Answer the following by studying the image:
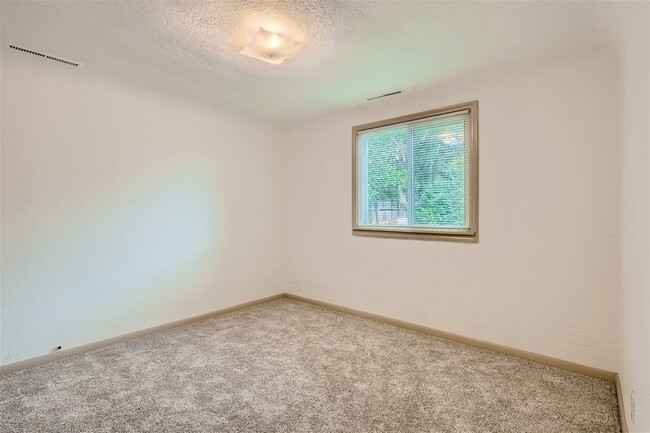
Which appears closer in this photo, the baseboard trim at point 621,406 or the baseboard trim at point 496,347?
the baseboard trim at point 621,406

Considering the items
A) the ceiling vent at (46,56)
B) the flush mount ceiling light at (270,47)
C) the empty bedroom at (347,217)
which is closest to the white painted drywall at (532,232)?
the empty bedroom at (347,217)

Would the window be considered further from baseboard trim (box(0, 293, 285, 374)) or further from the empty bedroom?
baseboard trim (box(0, 293, 285, 374))

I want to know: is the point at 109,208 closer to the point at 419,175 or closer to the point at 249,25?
the point at 249,25

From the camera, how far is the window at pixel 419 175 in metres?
3.01

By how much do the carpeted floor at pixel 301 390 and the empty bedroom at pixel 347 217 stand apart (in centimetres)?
2

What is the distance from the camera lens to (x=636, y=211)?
1517 millimetres

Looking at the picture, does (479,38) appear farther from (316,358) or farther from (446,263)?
(316,358)

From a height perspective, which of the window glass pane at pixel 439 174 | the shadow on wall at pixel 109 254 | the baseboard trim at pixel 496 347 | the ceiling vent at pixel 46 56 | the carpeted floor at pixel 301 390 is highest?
the ceiling vent at pixel 46 56

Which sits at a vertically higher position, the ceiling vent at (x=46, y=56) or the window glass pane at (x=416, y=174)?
the ceiling vent at (x=46, y=56)

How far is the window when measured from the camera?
3.01 metres

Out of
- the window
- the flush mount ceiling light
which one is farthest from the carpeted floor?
the flush mount ceiling light

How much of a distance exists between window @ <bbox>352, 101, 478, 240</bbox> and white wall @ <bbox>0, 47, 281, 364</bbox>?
152 centimetres

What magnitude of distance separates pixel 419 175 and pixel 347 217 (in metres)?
0.99

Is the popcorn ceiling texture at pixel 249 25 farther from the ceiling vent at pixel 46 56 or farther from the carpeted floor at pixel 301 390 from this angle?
the carpeted floor at pixel 301 390
